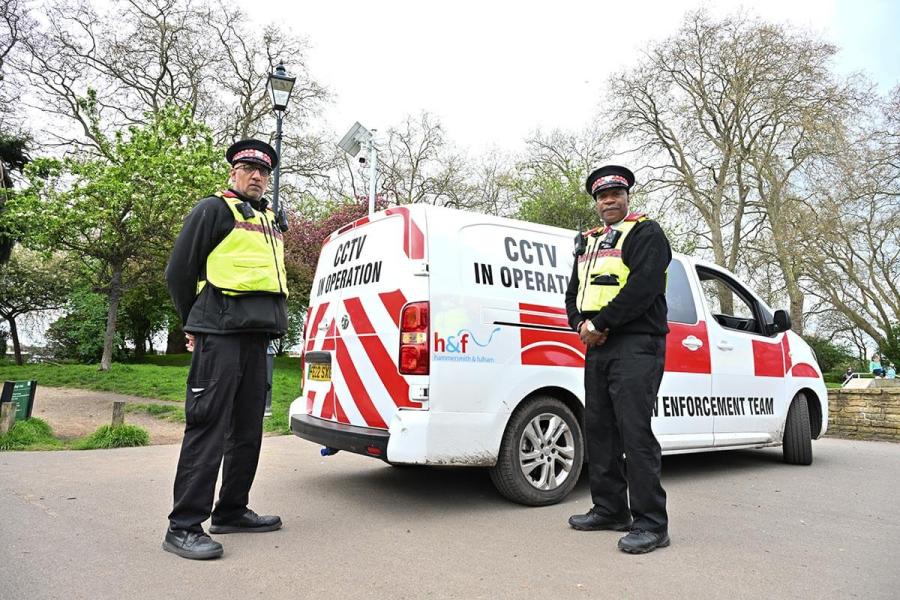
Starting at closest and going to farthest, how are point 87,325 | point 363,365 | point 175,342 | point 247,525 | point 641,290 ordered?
point 641,290 < point 247,525 < point 363,365 < point 87,325 < point 175,342

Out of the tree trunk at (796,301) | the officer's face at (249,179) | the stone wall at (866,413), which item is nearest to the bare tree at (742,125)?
the tree trunk at (796,301)

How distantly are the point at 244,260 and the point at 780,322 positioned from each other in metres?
5.11

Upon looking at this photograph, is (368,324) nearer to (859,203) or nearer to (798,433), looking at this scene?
(798,433)

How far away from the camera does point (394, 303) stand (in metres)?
4.35

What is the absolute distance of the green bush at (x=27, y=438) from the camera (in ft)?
22.2

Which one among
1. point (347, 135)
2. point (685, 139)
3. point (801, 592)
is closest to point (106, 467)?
point (801, 592)

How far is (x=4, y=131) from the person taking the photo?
71.6ft

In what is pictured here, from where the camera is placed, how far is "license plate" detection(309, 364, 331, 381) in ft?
15.7

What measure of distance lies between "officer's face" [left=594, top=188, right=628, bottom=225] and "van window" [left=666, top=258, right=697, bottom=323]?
180 centimetres

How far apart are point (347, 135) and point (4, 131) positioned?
15.3 meters

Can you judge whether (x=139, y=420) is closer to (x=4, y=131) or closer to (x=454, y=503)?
(x=454, y=503)

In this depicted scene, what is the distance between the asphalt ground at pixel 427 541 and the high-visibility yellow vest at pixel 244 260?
1.39 meters

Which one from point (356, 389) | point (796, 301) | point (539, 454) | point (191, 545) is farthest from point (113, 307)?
point (796, 301)

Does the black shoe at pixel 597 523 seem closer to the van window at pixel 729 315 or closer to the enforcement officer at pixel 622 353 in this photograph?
the enforcement officer at pixel 622 353
